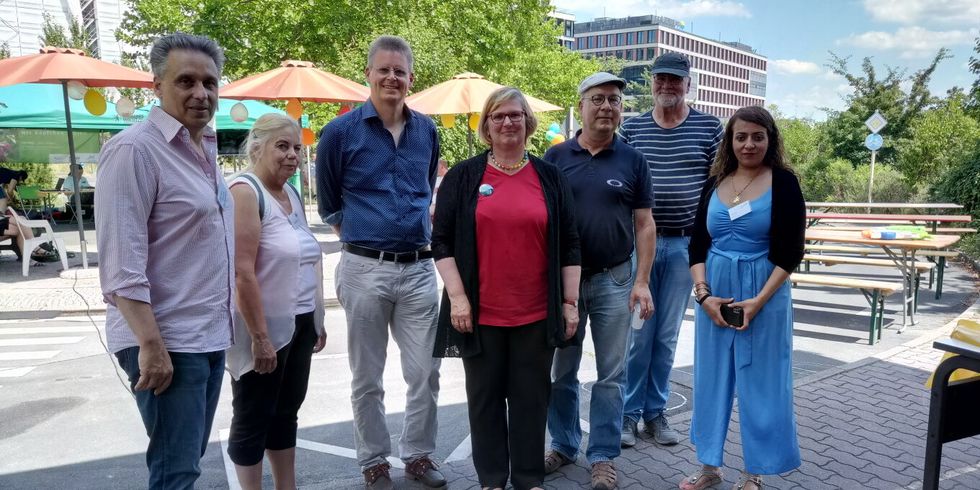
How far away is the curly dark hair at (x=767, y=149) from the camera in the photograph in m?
3.27

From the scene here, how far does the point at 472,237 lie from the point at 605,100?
40.5 inches

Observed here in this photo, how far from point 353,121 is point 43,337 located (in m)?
5.58

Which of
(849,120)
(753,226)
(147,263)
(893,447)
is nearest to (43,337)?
(147,263)

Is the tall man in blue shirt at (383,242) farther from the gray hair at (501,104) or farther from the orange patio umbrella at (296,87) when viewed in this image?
the orange patio umbrella at (296,87)

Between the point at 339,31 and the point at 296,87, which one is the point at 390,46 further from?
the point at 339,31

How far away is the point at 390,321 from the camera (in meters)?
3.49

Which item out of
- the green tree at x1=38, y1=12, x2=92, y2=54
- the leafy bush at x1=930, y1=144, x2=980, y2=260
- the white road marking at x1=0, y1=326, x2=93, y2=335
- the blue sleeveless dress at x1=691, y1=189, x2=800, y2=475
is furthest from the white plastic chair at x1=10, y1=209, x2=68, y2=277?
the green tree at x1=38, y1=12, x2=92, y2=54

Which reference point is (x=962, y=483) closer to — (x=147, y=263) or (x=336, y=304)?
(x=147, y=263)

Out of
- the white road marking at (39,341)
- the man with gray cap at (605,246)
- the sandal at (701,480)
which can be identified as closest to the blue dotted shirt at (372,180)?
the man with gray cap at (605,246)

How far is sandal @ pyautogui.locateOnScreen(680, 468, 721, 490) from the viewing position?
11.4ft

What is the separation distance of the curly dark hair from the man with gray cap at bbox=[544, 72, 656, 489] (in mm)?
381

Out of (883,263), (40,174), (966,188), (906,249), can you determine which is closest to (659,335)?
(906,249)

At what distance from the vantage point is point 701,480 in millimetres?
3479

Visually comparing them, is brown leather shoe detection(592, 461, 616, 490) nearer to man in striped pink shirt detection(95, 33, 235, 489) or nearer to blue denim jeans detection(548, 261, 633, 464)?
blue denim jeans detection(548, 261, 633, 464)
